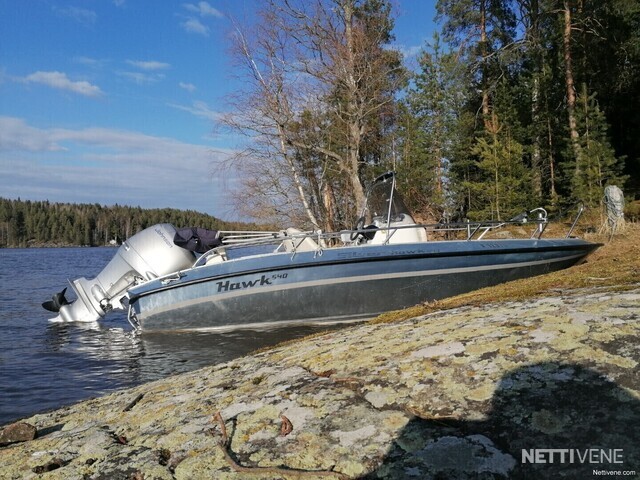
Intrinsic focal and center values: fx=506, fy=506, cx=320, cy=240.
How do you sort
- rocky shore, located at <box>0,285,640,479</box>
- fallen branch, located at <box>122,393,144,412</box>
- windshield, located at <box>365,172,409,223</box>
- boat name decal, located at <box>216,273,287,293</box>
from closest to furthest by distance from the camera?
rocky shore, located at <box>0,285,640,479</box> → fallen branch, located at <box>122,393,144,412</box> → boat name decal, located at <box>216,273,287,293</box> → windshield, located at <box>365,172,409,223</box>

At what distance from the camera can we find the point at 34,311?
14.6 meters

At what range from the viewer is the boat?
29.9 feet

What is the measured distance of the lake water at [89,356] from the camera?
6465mm

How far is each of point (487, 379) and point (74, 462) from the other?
1.90 meters

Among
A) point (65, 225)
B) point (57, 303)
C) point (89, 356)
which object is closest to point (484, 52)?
point (57, 303)

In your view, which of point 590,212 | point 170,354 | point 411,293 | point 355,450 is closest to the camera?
point 355,450

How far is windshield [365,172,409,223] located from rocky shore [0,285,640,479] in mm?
7069

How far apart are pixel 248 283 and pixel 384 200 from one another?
129 inches

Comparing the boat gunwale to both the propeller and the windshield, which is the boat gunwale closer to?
the windshield

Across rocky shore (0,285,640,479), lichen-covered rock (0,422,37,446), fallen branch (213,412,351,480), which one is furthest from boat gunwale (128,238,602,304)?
fallen branch (213,412,351,480)

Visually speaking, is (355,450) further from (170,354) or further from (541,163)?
(541,163)

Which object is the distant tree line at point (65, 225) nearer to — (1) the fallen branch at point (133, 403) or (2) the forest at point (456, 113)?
(2) the forest at point (456, 113)

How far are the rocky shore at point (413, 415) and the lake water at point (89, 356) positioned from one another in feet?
11.9

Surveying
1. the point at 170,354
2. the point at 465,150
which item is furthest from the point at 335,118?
the point at 170,354
